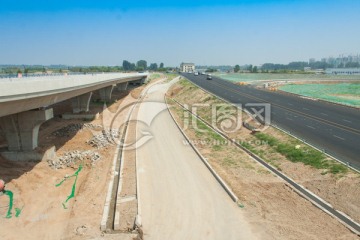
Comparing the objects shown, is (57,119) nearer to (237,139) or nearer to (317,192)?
(237,139)

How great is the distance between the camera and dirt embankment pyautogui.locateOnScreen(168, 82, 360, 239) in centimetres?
1462

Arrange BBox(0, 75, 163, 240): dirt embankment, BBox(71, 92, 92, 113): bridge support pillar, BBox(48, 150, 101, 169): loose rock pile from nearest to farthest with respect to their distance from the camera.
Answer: BBox(0, 75, 163, 240): dirt embankment < BBox(48, 150, 101, 169): loose rock pile < BBox(71, 92, 92, 113): bridge support pillar

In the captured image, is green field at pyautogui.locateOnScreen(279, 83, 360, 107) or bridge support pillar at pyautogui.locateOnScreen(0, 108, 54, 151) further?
green field at pyautogui.locateOnScreen(279, 83, 360, 107)

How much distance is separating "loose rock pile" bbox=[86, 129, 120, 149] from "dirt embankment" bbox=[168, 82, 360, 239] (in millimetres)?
10145

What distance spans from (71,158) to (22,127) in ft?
15.2

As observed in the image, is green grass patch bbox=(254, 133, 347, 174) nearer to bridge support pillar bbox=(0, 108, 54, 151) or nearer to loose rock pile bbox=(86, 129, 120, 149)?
loose rock pile bbox=(86, 129, 120, 149)

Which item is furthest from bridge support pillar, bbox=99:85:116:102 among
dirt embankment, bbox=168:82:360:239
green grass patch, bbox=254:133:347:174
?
green grass patch, bbox=254:133:347:174

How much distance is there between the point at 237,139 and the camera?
31141 mm

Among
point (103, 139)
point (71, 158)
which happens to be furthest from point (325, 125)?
point (71, 158)

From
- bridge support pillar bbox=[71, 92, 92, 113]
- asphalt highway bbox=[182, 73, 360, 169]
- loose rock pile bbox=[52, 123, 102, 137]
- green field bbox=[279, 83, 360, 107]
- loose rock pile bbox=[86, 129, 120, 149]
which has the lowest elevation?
loose rock pile bbox=[86, 129, 120, 149]

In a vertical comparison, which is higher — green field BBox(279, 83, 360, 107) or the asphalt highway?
green field BBox(279, 83, 360, 107)

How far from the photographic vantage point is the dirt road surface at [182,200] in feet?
46.8

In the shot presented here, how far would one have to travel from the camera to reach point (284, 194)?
60.0 ft

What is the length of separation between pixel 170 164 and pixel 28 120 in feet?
39.8
